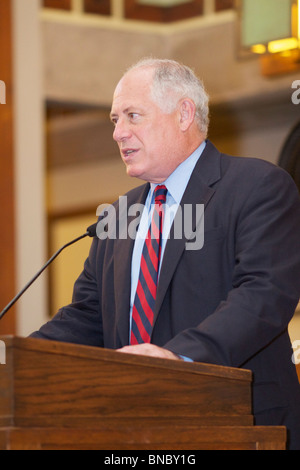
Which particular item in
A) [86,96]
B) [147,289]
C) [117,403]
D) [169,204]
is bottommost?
[117,403]

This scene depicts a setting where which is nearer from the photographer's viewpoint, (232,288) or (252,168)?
(232,288)

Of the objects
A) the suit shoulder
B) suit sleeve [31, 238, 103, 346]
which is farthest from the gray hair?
suit sleeve [31, 238, 103, 346]

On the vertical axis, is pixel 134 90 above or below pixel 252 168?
above

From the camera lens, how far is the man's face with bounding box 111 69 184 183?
2.74 meters

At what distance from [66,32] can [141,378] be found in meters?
6.70

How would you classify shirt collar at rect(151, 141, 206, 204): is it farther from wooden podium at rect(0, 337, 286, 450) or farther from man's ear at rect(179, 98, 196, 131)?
wooden podium at rect(0, 337, 286, 450)

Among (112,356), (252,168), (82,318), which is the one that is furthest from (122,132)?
(112,356)

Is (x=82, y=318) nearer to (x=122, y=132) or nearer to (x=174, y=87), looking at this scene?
(x=122, y=132)

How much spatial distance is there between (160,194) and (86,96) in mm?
5798

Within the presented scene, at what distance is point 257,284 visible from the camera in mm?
2277

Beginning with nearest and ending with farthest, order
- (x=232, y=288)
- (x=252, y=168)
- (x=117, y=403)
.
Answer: (x=117, y=403) < (x=232, y=288) < (x=252, y=168)

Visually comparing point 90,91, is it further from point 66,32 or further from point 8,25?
point 8,25

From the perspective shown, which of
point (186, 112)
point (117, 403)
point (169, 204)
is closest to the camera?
point (117, 403)
